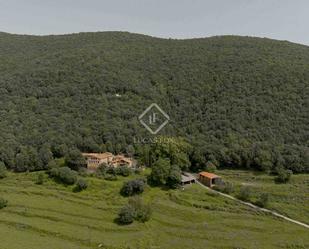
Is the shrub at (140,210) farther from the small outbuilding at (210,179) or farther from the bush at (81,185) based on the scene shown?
the small outbuilding at (210,179)

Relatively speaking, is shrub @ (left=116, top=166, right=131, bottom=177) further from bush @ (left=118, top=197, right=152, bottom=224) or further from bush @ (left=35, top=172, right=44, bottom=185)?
bush @ (left=35, top=172, right=44, bottom=185)

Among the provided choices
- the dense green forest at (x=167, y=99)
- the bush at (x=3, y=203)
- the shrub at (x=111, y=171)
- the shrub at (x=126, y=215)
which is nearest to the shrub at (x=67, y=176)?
the shrub at (x=111, y=171)

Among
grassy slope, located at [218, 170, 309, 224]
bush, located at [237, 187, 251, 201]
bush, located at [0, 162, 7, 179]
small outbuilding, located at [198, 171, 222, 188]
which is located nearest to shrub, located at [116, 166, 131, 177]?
small outbuilding, located at [198, 171, 222, 188]

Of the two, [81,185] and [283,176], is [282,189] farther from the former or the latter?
[81,185]

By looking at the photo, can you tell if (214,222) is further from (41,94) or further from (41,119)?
(41,94)

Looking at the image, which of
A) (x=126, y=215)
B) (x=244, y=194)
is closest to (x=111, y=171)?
(x=126, y=215)

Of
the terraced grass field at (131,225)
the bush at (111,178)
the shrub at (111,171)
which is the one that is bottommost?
the terraced grass field at (131,225)

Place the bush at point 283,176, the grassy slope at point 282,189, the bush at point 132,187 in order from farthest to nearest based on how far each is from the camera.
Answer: the bush at point 283,176 → the bush at point 132,187 → the grassy slope at point 282,189
